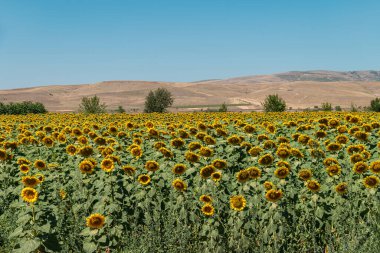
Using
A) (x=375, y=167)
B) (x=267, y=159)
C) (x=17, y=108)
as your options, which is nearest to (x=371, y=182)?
(x=375, y=167)

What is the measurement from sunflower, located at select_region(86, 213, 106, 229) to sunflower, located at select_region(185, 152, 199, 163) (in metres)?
2.00

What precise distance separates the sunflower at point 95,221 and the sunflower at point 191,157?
2004mm

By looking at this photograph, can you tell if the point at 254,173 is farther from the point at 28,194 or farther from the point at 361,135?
the point at 361,135

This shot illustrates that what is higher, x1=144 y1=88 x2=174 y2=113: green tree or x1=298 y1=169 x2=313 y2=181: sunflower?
Answer: x1=298 y1=169 x2=313 y2=181: sunflower

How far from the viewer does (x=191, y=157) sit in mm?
7090

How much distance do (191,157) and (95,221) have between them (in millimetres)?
2136

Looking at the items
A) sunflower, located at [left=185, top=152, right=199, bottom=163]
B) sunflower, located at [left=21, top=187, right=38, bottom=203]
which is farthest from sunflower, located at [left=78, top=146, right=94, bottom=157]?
sunflower, located at [left=21, top=187, right=38, bottom=203]

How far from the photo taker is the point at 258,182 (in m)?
6.55

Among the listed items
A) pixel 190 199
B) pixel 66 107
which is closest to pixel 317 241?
pixel 190 199

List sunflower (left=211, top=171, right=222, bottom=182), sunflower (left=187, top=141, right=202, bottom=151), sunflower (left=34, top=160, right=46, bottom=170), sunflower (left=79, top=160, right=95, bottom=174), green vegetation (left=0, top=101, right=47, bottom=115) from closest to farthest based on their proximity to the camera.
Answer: sunflower (left=211, top=171, right=222, bottom=182), sunflower (left=79, top=160, right=95, bottom=174), sunflower (left=34, top=160, right=46, bottom=170), sunflower (left=187, top=141, right=202, bottom=151), green vegetation (left=0, top=101, right=47, bottom=115)

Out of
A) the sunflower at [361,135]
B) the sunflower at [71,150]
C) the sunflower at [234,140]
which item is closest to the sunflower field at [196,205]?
the sunflower at [234,140]

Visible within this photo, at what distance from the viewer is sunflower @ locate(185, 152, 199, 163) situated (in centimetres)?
707

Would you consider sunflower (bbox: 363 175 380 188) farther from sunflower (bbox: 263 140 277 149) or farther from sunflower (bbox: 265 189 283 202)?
sunflower (bbox: 263 140 277 149)

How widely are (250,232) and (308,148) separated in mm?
2862
